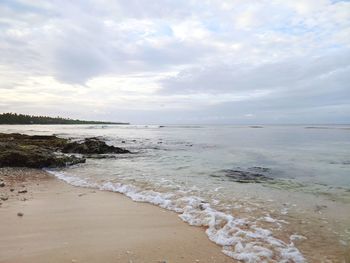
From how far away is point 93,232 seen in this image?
5.59 metres

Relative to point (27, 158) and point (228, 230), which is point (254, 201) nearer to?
point (228, 230)

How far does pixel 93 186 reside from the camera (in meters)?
10.2

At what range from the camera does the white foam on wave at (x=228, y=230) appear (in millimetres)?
4891

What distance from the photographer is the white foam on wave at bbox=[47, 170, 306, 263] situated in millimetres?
4891

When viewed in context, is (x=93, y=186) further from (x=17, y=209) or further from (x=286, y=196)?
(x=286, y=196)

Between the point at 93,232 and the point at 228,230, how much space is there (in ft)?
8.73

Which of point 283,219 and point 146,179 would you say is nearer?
point 283,219

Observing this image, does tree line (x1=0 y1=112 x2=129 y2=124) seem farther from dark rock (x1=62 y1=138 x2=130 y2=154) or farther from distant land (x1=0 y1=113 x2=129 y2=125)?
dark rock (x1=62 y1=138 x2=130 y2=154)

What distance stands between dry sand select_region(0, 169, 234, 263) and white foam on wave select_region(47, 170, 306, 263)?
27 centimetres

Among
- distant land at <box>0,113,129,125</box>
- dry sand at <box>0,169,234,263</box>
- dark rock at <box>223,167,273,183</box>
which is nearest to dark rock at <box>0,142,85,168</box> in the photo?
dry sand at <box>0,169,234,263</box>


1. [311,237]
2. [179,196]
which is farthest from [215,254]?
[179,196]

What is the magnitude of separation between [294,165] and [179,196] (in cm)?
983

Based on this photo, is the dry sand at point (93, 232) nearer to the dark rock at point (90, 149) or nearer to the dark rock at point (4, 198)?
the dark rock at point (4, 198)

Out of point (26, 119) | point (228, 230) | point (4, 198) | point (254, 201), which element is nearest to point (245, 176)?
point (254, 201)
